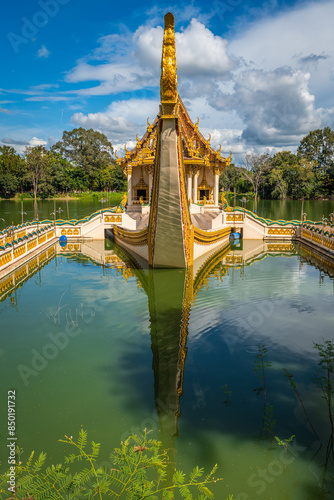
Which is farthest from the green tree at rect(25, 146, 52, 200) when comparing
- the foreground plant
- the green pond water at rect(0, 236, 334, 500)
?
the foreground plant

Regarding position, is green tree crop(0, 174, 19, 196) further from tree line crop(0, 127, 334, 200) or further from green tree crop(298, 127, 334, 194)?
green tree crop(298, 127, 334, 194)

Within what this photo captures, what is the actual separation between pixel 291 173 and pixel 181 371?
6043cm

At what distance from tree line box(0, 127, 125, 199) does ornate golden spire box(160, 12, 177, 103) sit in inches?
1690

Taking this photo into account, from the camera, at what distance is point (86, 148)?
230 ft

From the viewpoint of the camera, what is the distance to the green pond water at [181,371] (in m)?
4.12

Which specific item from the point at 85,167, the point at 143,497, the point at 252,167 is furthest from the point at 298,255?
the point at 85,167

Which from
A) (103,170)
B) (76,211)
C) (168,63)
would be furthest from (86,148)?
(168,63)

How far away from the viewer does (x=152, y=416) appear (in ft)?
15.9

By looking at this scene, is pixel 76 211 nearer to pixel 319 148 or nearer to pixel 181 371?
pixel 181 371

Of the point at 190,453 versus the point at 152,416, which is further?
the point at 152,416

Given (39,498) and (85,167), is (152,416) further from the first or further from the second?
(85,167)

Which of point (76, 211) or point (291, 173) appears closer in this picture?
point (76, 211)

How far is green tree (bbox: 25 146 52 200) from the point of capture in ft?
181

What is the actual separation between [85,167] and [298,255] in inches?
2269
